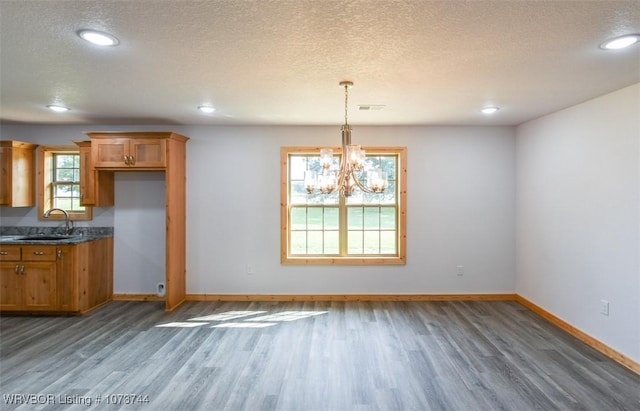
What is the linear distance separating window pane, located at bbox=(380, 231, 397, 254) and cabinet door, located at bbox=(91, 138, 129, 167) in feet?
12.0

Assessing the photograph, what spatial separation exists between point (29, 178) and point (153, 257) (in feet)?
6.65

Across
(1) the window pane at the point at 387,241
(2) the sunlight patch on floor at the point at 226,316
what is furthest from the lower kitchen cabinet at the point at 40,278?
(1) the window pane at the point at 387,241

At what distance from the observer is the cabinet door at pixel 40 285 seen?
448cm

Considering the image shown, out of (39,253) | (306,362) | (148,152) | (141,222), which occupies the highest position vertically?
(148,152)

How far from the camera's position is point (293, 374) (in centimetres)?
306

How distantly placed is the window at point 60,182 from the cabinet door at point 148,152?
122 cm

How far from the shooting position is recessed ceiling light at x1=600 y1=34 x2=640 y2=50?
2.21 meters

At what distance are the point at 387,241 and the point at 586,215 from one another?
94.7 inches

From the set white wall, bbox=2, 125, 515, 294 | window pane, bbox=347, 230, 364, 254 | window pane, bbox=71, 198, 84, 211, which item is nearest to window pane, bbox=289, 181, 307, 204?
white wall, bbox=2, 125, 515, 294

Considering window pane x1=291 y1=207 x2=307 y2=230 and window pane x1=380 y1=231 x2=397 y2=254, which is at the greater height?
window pane x1=291 y1=207 x2=307 y2=230

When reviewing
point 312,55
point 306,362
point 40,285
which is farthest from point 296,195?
point 40,285

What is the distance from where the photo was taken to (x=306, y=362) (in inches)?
129

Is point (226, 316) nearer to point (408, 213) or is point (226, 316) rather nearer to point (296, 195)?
point (296, 195)

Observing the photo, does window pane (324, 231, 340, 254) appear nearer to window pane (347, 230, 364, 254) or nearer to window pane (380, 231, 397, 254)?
window pane (347, 230, 364, 254)
